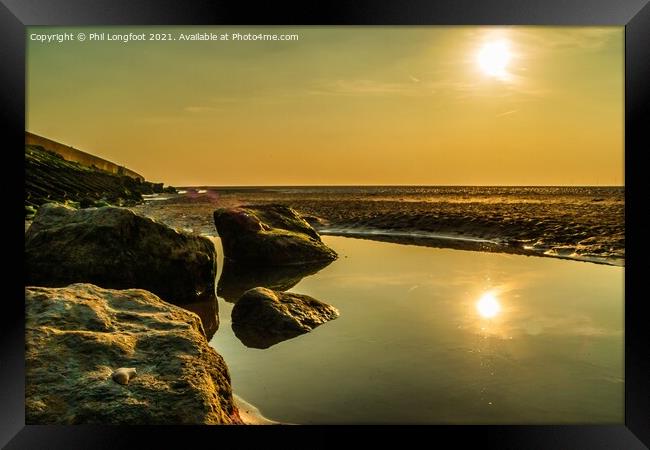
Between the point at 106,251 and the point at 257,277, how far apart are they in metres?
3.29

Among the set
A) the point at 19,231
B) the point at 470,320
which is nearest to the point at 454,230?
the point at 470,320

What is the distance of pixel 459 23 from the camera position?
13.9ft

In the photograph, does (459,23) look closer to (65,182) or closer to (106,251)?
(106,251)

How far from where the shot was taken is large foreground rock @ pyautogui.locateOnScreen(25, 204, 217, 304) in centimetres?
643

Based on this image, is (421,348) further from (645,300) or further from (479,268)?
(479,268)

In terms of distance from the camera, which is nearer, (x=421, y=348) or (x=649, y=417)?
(x=649, y=417)

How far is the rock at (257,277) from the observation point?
8360 mm

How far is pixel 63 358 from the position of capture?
3.75m

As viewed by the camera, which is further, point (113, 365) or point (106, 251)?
point (106, 251)

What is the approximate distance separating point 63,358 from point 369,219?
15.3 metres

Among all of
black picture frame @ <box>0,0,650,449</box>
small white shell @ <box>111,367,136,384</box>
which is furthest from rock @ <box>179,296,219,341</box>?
black picture frame @ <box>0,0,650,449</box>

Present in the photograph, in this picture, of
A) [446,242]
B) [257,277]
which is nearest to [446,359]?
[257,277]

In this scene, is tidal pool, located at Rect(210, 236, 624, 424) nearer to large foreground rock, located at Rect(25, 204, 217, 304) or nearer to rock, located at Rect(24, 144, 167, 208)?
large foreground rock, located at Rect(25, 204, 217, 304)

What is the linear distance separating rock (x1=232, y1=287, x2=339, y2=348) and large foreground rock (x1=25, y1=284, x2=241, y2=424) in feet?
4.75
